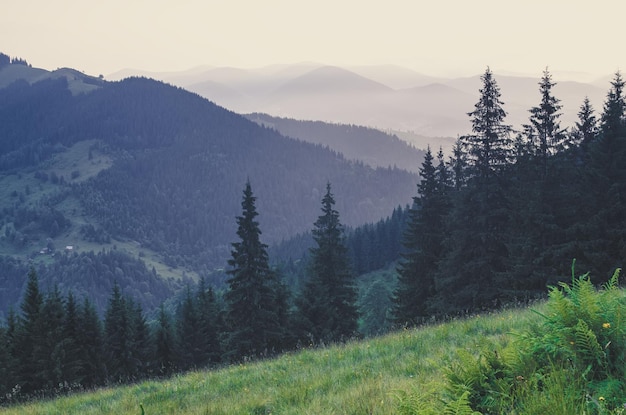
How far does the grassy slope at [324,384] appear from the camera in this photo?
5379 mm

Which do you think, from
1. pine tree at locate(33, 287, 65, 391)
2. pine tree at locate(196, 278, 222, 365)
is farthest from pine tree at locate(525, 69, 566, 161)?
pine tree at locate(33, 287, 65, 391)

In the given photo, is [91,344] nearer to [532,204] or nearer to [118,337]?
[118,337]

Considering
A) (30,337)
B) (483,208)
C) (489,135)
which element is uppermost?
(489,135)

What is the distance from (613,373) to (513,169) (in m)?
28.9

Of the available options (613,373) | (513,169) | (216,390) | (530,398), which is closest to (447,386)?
(530,398)

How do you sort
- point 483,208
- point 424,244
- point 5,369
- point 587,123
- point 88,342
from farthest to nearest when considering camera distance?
point 88,342, point 424,244, point 5,369, point 587,123, point 483,208

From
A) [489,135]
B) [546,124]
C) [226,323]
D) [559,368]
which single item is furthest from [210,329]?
[559,368]

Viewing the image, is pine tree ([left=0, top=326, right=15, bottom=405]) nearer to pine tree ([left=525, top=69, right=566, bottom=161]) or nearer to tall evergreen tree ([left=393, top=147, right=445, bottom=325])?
tall evergreen tree ([left=393, top=147, right=445, bottom=325])

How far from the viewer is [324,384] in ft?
21.7

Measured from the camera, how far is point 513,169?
3012 centimetres

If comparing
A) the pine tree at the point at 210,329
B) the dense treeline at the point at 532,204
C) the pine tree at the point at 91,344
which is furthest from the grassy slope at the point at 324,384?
the pine tree at the point at 210,329

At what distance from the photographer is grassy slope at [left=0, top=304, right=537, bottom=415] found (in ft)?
17.6

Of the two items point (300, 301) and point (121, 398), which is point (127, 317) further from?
point (121, 398)

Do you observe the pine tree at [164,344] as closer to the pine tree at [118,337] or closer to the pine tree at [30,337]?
the pine tree at [118,337]
